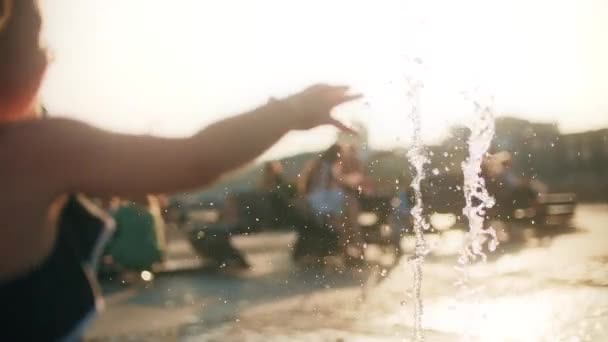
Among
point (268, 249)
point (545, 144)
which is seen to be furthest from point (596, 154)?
point (268, 249)

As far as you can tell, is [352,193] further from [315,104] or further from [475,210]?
[315,104]

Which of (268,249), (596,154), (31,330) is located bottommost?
(596,154)

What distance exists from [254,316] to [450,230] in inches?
243

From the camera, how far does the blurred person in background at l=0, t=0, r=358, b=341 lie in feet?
2.86

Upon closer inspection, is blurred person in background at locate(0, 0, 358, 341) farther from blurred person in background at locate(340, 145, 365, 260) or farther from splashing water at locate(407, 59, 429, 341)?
blurred person in background at locate(340, 145, 365, 260)

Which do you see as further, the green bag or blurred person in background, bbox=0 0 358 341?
the green bag

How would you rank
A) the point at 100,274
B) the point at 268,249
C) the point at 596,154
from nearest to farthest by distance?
the point at 100,274, the point at 268,249, the point at 596,154

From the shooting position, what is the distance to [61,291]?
0.92 metres

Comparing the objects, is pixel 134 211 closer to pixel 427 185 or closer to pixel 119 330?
pixel 119 330

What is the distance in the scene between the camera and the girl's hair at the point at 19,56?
94 centimetres

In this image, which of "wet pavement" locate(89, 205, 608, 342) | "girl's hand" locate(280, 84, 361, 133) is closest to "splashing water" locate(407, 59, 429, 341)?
"wet pavement" locate(89, 205, 608, 342)

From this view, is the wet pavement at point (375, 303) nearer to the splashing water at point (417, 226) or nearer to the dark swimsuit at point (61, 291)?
the splashing water at point (417, 226)

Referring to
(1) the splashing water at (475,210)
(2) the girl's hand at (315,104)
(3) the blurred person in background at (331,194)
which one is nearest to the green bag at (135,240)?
(3) the blurred person in background at (331,194)

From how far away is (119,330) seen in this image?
5.18 meters
